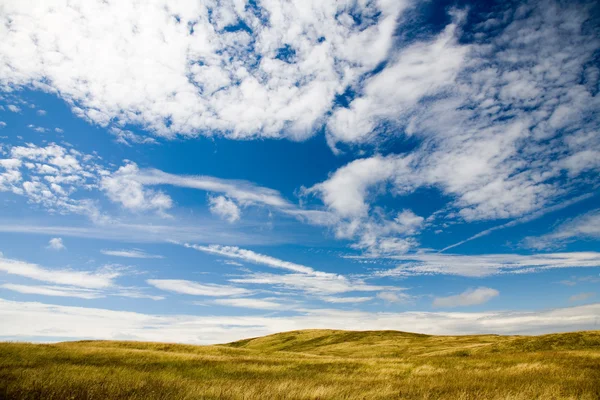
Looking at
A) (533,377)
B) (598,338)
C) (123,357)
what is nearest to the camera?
(533,377)

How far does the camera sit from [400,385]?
13.3 meters

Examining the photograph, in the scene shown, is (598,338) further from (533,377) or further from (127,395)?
(127,395)

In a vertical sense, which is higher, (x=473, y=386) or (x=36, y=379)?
(x=36, y=379)

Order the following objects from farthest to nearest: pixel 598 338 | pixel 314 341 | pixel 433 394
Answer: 1. pixel 314 341
2. pixel 598 338
3. pixel 433 394

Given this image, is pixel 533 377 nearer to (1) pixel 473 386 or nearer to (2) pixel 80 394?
(1) pixel 473 386

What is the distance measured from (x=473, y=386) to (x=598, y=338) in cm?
3845

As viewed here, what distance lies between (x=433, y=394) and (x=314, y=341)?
300 ft

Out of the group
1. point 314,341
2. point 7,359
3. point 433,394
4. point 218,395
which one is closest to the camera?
point 218,395

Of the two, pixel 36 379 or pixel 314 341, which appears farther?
pixel 314 341

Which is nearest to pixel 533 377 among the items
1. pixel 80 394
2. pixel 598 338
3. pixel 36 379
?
pixel 80 394

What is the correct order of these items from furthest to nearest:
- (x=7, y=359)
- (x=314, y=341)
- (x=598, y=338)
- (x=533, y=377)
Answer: (x=314, y=341) < (x=598, y=338) < (x=7, y=359) < (x=533, y=377)

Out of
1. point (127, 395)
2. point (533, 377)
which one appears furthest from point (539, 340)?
point (127, 395)

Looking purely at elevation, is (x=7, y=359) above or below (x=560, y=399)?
above

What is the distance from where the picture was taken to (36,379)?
11117mm
